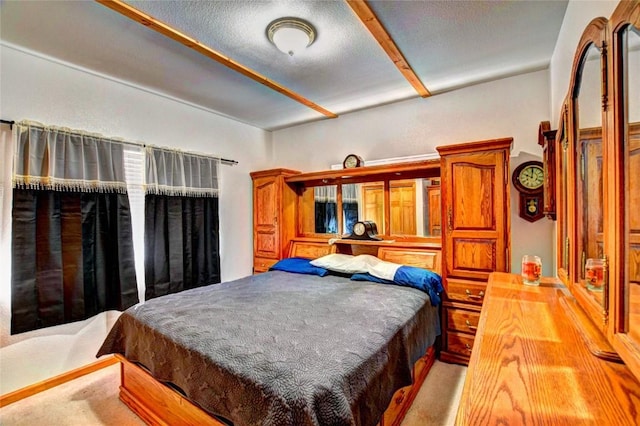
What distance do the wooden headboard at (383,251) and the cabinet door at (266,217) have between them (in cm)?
27

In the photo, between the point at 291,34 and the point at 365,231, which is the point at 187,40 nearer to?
the point at 291,34

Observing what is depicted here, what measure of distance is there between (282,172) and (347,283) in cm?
176

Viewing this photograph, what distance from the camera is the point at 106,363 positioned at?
2.76 metres

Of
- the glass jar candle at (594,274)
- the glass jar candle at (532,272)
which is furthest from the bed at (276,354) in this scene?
the glass jar candle at (594,274)

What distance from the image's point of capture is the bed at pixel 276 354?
4.10 feet

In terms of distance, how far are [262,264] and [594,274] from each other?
→ 3553 mm

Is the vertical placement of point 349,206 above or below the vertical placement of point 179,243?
above

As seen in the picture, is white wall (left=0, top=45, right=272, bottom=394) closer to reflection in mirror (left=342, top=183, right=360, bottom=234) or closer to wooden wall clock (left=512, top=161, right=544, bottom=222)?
reflection in mirror (left=342, top=183, right=360, bottom=234)

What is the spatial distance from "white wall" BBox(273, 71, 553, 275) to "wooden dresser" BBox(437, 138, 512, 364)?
0.44 meters

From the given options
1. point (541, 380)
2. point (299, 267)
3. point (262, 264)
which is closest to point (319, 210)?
point (299, 267)

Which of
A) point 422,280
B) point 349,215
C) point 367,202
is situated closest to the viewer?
point 422,280

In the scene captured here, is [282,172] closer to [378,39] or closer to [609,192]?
[378,39]

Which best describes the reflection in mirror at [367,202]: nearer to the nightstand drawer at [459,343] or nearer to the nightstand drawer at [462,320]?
the nightstand drawer at [462,320]

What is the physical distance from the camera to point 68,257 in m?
2.49
